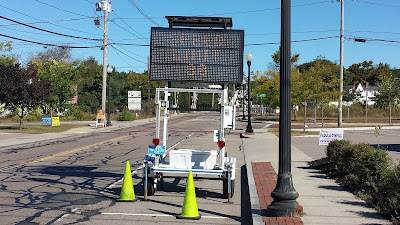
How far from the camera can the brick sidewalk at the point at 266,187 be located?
6910 mm

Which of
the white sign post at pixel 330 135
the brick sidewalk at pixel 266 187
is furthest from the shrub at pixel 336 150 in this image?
the brick sidewalk at pixel 266 187

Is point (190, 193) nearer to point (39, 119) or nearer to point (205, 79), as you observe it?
point (205, 79)

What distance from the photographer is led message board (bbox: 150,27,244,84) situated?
1014 cm

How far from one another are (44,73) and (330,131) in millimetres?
34310

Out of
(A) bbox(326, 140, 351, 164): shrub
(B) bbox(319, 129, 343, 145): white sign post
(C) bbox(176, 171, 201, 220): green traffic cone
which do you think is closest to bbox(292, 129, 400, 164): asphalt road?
(B) bbox(319, 129, 343, 145): white sign post

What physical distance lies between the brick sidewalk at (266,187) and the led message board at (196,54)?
2.58 m

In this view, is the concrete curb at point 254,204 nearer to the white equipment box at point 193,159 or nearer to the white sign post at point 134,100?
the white equipment box at point 193,159

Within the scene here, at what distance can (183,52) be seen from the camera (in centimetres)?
1020

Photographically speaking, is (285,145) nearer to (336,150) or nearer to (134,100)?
(336,150)

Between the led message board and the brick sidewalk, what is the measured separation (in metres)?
2.58

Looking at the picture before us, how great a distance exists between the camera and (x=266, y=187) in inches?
400

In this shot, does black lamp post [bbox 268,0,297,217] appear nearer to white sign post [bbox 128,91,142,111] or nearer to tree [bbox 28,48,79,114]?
tree [bbox 28,48,79,114]

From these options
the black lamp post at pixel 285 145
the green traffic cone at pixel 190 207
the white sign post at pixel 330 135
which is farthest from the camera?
the white sign post at pixel 330 135

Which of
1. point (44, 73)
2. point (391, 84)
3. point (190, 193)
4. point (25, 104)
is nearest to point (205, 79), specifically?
point (190, 193)
